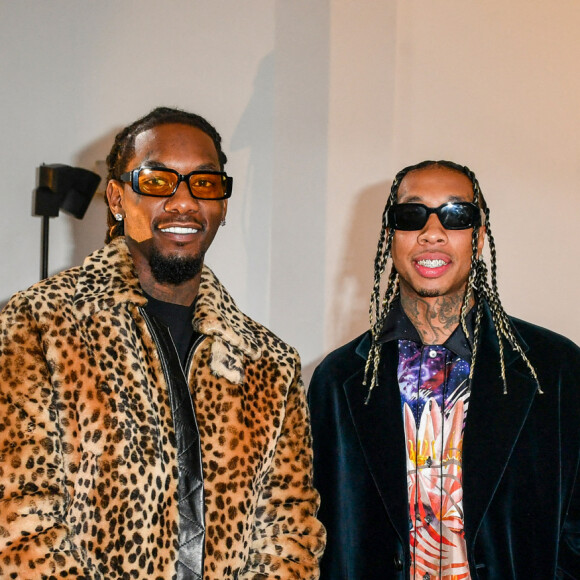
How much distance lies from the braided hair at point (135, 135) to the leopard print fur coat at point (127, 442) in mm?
182

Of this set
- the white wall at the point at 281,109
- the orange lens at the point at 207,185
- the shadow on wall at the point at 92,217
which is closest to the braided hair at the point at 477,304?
the orange lens at the point at 207,185

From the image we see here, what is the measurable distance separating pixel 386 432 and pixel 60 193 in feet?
8.53

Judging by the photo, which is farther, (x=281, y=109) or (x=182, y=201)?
(x=281, y=109)

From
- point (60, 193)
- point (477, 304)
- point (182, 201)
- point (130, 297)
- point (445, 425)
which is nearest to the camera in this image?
point (130, 297)

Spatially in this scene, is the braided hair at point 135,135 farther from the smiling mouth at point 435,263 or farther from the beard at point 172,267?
the smiling mouth at point 435,263

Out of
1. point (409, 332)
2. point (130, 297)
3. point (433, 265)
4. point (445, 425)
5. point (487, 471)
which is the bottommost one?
point (487, 471)

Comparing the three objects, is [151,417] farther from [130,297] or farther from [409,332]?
[409,332]

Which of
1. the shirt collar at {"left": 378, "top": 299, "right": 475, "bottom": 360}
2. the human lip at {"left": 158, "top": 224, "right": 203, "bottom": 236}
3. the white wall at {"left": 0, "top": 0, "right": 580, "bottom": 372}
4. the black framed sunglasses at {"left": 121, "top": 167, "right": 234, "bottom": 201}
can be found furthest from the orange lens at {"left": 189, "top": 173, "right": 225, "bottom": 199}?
the white wall at {"left": 0, "top": 0, "right": 580, "bottom": 372}

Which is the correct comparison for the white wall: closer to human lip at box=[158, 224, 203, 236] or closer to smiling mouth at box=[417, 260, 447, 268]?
smiling mouth at box=[417, 260, 447, 268]

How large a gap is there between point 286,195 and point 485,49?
131 centimetres

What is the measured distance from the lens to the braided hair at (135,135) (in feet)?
8.19

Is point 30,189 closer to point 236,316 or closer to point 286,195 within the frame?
point 286,195

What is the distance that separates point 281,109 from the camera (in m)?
4.47

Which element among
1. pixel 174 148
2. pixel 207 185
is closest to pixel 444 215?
pixel 207 185
